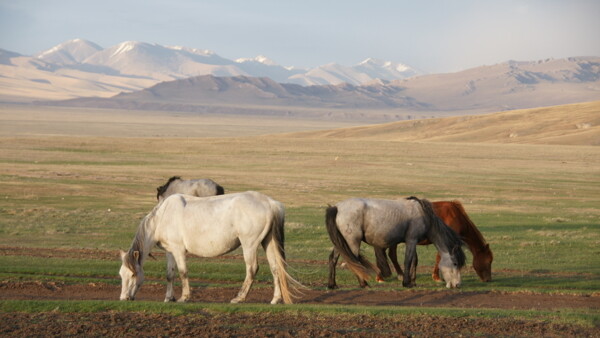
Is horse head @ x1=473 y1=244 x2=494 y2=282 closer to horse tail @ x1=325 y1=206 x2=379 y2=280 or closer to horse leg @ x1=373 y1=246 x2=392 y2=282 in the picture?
horse leg @ x1=373 y1=246 x2=392 y2=282

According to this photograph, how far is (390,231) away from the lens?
14.1 meters

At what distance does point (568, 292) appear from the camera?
554 inches

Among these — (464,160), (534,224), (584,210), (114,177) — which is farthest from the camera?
(464,160)

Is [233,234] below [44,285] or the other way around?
the other way around

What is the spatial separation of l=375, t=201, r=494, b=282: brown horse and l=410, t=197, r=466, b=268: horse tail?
2.32ft

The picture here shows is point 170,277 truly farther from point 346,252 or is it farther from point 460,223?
point 460,223

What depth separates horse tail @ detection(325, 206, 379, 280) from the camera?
44.6ft

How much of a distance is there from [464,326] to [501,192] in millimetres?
32068

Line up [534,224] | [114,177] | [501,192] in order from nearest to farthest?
[534,224] < [501,192] < [114,177]

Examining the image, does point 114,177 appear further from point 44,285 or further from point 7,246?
point 44,285

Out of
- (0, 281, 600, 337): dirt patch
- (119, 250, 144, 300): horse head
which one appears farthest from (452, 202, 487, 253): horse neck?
(119, 250, 144, 300): horse head

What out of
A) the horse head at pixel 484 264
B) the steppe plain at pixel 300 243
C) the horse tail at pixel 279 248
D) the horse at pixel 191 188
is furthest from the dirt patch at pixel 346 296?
the horse at pixel 191 188

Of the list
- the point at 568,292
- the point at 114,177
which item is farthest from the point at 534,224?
the point at 114,177

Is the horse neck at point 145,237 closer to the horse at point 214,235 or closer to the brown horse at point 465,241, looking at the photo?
the horse at point 214,235
